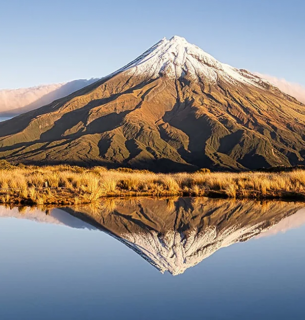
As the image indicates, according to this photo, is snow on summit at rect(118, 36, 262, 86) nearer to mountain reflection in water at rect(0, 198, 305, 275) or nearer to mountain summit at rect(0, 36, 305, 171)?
mountain summit at rect(0, 36, 305, 171)

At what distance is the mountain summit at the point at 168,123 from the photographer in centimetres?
12256

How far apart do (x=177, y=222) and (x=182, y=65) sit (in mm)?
172228

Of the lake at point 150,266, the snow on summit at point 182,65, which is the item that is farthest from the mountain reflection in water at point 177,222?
the snow on summit at point 182,65

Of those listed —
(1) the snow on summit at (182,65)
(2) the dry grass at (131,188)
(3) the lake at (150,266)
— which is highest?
(1) the snow on summit at (182,65)

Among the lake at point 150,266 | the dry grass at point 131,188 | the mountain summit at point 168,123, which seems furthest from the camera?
the mountain summit at point 168,123

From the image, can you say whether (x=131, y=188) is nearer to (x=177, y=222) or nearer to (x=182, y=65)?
(x=177, y=222)

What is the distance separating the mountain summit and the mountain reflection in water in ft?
308

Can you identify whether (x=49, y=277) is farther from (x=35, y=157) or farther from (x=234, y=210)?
(x=35, y=157)

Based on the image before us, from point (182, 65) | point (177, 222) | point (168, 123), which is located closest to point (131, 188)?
point (177, 222)

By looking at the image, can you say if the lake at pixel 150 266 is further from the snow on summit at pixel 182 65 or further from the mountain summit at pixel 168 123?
the snow on summit at pixel 182 65

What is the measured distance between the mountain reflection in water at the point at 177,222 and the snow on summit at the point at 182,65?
15665 centimetres

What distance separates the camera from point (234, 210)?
17.5m

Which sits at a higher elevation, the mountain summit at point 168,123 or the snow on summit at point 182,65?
the snow on summit at point 182,65

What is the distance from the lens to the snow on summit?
579 feet
